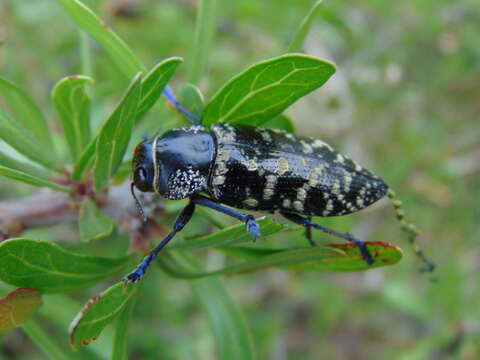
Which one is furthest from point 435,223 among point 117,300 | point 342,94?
point 117,300

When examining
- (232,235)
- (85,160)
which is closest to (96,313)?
(232,235)

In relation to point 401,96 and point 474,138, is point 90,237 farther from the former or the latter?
point 474,138

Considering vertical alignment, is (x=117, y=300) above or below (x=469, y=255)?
below

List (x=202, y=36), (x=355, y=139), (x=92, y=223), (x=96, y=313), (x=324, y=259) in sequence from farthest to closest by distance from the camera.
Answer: (x=355, y=139), (x=202, y=36), (x=92, y=223), (x=324, y=259), (x=96, y=313)

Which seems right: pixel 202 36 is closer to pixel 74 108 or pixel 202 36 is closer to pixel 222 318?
pixel 74 108

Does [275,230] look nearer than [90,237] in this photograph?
Yes

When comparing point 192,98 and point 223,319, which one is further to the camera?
point 223,319
